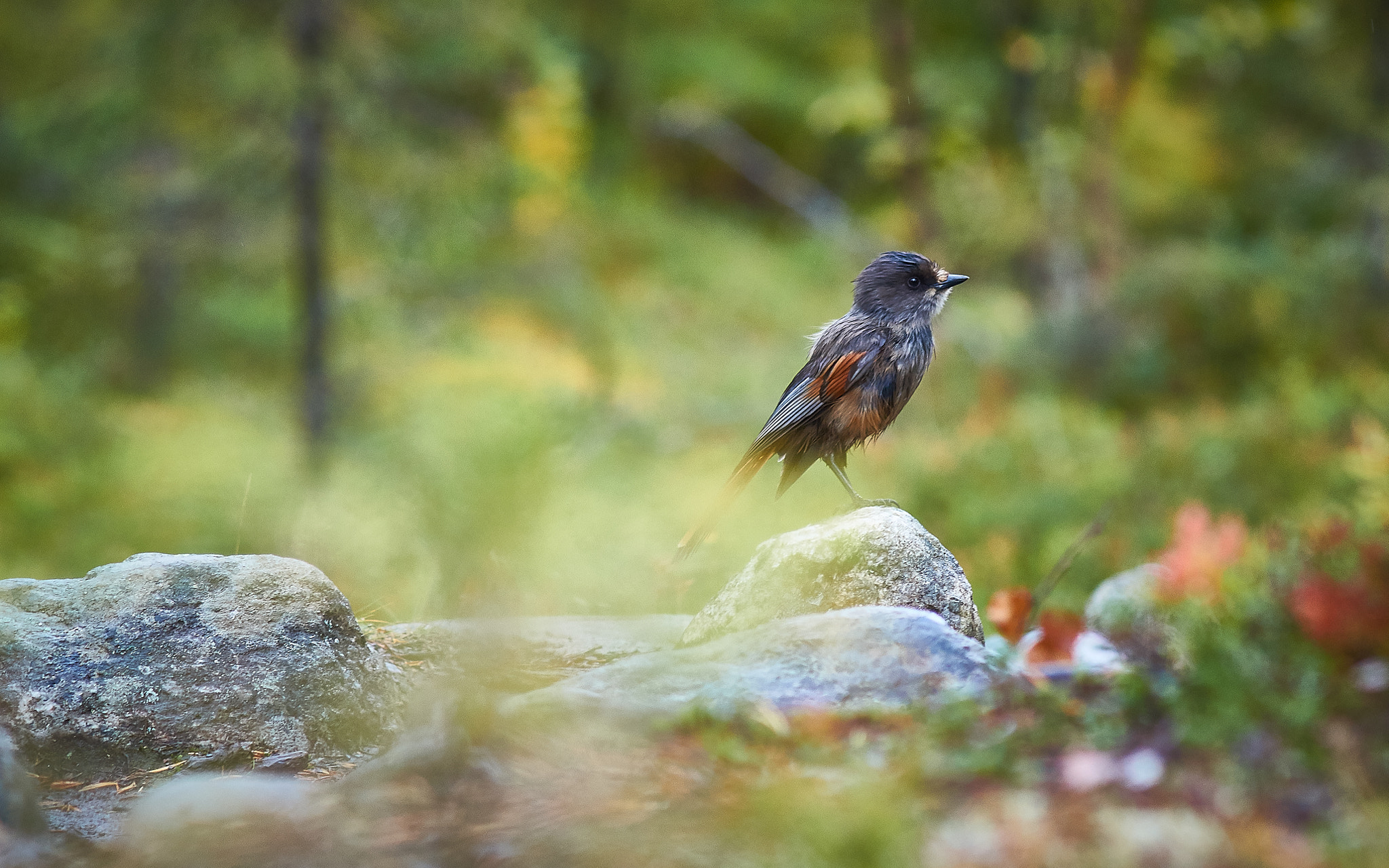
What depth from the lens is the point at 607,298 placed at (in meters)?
20.2

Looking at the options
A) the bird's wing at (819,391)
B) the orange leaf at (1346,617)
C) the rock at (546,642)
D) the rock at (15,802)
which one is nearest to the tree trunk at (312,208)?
the rock at (546,642)

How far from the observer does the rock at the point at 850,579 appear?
4195 mm

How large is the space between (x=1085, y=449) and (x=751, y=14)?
19.4m

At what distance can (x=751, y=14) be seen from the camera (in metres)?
27.2

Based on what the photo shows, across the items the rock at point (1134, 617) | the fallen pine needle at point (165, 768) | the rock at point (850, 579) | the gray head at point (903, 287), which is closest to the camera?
the rock at point (1134, 617)

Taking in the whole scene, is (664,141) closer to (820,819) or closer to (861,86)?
(861,86)

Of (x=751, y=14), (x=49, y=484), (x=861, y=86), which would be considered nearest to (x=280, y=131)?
(x=49, y=484)

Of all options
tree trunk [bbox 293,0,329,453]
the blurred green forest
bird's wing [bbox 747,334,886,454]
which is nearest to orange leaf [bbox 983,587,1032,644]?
the blurred green forest

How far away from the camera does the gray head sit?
511cm

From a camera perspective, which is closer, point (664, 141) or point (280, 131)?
point (280, 131)

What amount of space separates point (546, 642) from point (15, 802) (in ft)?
7.01

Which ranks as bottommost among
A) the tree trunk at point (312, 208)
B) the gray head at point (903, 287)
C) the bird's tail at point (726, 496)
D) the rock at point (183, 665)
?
the rock at point (183, 665)

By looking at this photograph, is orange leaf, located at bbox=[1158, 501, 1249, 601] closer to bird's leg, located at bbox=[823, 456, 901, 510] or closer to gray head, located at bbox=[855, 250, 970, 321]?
bird's leg, located at bbox=[823, 456, 901, 510]

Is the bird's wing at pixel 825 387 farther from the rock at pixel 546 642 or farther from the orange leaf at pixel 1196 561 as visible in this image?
the orange leaf at pixel 1196 561
